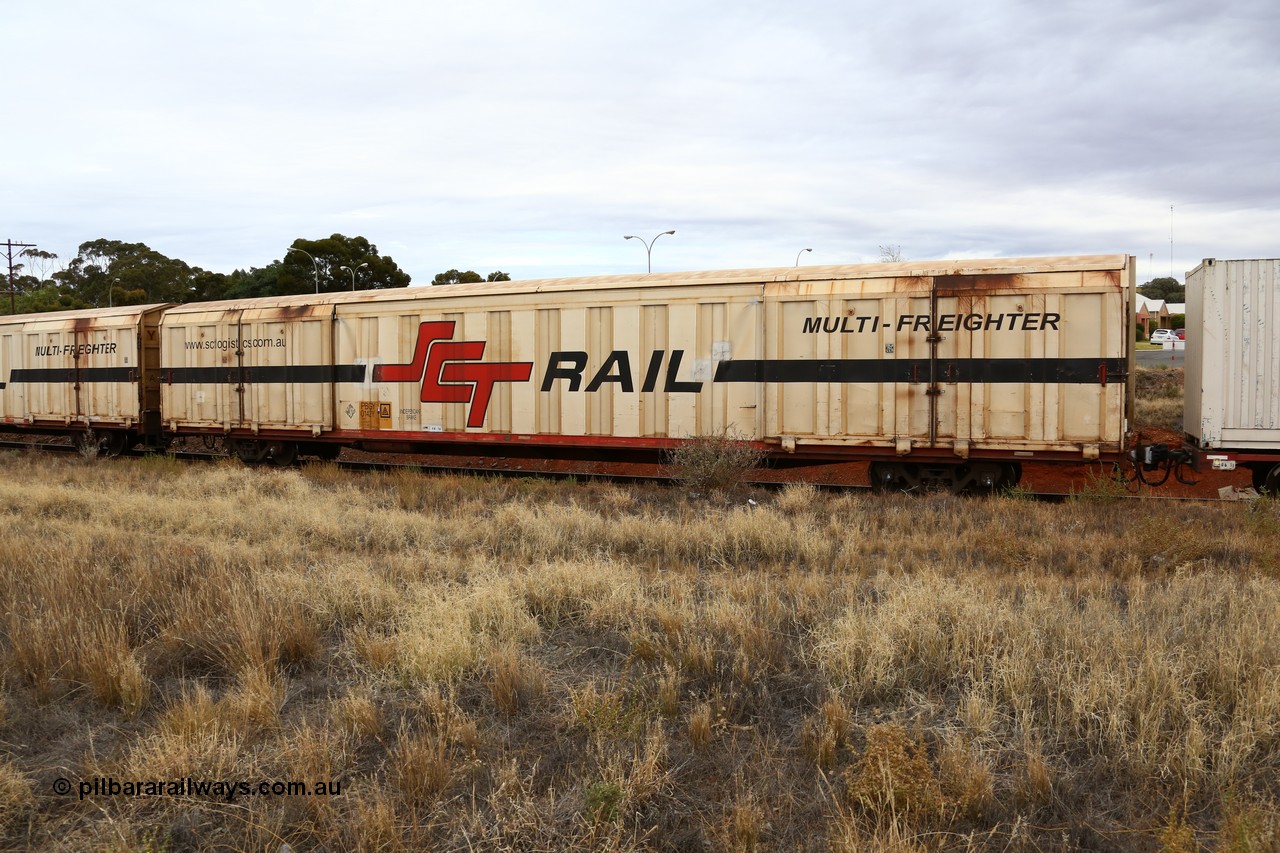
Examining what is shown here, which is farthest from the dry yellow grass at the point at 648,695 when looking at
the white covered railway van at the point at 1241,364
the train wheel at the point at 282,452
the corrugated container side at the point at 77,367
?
the corrugated container side at the point at 77,367

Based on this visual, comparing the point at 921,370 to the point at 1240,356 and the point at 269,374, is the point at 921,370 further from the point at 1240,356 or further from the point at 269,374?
the point at 269,374

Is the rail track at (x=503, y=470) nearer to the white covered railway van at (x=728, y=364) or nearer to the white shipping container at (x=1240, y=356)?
the white covered railway van at (x=728, y=364)

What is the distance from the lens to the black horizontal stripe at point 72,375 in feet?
62.0

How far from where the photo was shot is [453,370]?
1520cm

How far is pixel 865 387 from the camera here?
12492mm

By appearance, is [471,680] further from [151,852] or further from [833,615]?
[833,615]

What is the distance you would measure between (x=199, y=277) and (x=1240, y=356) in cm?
7238

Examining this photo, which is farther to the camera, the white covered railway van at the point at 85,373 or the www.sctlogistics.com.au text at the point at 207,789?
the white covered railway van at the point at 85,373

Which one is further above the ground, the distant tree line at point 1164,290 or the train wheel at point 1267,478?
the distant tree line at point 1164,290

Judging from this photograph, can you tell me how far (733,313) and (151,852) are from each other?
10902mm

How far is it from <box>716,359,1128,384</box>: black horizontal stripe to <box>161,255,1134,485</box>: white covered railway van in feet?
0.07

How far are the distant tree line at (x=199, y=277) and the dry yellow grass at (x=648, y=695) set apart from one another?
130 ft

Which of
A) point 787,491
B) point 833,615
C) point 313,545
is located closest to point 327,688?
point 833,615

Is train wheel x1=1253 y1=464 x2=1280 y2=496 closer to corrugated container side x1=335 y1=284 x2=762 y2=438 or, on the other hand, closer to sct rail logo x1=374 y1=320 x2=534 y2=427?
corrugated container side x1=335 y1=284 x2=762 y2=438
